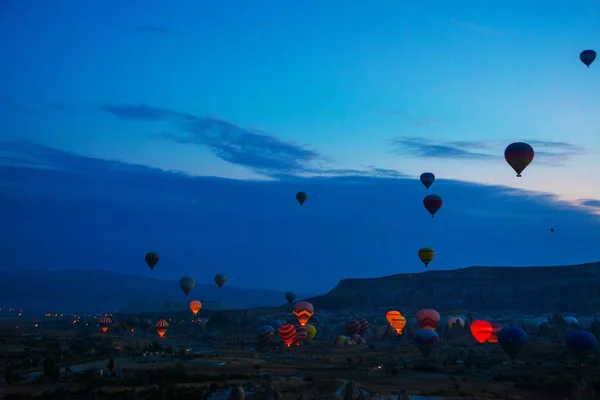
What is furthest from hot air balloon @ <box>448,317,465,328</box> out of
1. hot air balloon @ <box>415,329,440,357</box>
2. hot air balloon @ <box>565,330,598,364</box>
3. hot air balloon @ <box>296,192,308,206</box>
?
hot air balloon @ <box>565,330,598,364</box>

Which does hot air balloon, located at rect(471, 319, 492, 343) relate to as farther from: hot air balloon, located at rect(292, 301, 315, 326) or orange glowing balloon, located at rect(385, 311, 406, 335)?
hot air balloon, located at rect(292, 301, 315, 326)

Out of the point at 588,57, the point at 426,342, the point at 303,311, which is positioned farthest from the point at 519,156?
the point at 303,311

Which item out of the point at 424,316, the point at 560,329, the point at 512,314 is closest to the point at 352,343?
the point at 424,316

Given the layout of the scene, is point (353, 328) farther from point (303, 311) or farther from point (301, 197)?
point (301, 197)

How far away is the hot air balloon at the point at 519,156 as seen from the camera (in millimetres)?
48781

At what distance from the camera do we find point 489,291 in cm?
13600

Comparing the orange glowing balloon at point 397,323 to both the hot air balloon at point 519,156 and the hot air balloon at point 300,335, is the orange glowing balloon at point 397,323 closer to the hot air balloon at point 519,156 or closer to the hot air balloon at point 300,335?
the hot air balloon at point 300,335

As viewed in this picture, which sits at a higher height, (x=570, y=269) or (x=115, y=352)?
(x=570, y=269)

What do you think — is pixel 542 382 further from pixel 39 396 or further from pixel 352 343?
pixel 352 343

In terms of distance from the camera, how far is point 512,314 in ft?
377

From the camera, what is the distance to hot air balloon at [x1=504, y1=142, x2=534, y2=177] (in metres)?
48.8

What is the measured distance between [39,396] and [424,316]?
43.6 metres

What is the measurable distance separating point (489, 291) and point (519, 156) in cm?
9265

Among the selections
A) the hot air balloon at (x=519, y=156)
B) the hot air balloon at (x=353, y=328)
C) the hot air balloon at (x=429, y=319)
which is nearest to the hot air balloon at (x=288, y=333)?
the hot air balloon at (x=353, y=328)
